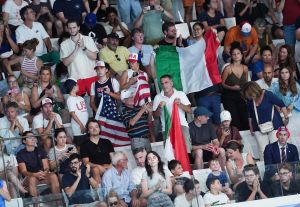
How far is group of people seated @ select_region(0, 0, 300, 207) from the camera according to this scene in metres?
22.2

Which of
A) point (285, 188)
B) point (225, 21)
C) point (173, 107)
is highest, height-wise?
point (225, 21)

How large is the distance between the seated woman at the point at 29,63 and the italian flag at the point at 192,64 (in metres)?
1.97

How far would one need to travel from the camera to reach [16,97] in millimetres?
24000

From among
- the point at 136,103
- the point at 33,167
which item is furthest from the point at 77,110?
the point at 33,167

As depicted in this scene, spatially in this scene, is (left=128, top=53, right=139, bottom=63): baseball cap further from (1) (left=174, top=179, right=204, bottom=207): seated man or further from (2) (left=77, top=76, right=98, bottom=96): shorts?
(1) (left=174, top=179, right=204, bottom=207): seated man

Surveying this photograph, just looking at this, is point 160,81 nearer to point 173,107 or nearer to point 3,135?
point 173,107

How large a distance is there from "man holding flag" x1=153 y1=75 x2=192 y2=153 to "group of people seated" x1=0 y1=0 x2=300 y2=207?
0.6 inches

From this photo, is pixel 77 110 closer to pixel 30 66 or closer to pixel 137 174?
pixel 30 66

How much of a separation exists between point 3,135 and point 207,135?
3.12 metres

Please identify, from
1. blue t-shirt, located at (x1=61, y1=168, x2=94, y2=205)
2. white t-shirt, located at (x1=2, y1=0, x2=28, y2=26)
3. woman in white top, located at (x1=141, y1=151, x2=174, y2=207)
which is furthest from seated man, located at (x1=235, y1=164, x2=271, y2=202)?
white t-shirt, located at (x1=2, y1=0, x2=28, y2=26)

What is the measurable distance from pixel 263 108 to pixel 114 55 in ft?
8.68

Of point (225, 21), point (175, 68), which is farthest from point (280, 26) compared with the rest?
point (175, 68)

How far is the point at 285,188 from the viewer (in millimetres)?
22281

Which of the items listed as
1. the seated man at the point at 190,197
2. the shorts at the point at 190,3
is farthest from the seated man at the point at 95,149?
the shorts at the point at 190,3
